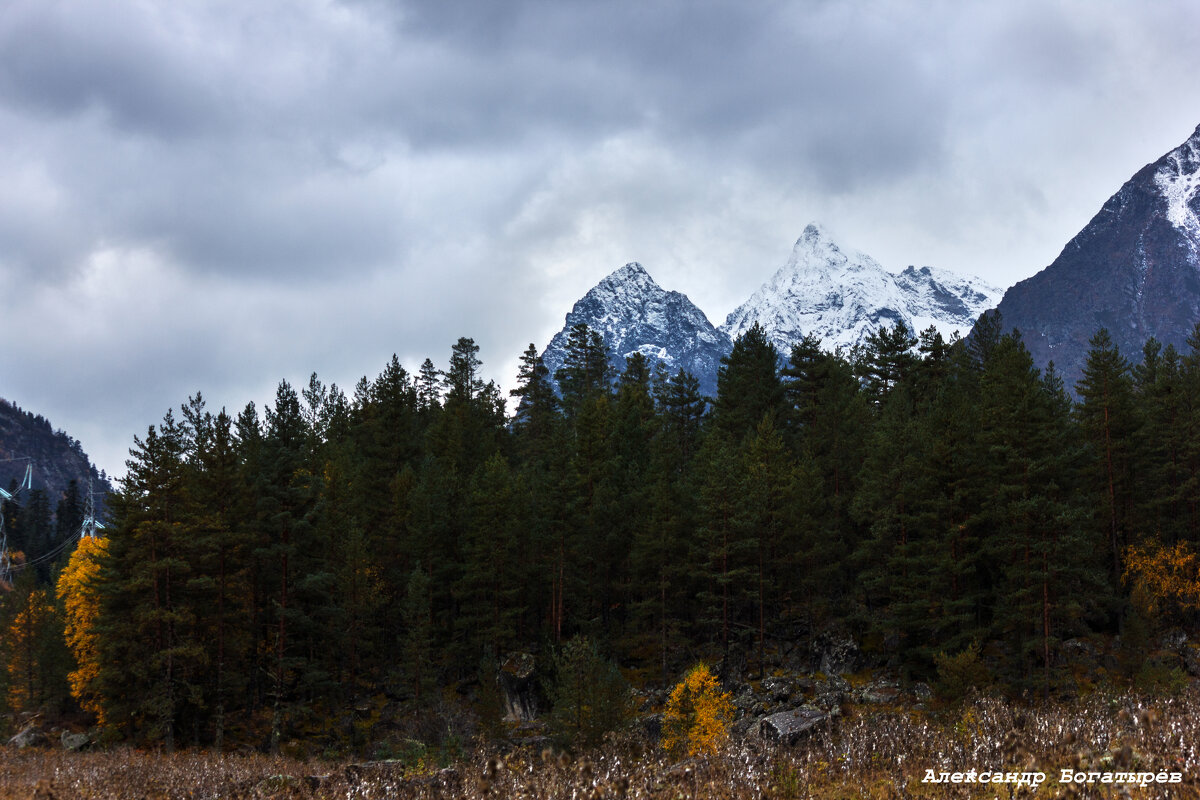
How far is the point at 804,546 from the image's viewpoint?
44.8 meters

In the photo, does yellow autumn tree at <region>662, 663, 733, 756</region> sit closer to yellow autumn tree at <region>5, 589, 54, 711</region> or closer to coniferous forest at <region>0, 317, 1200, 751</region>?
coniferous forest at <region>0, 317, 1200, 751</region>

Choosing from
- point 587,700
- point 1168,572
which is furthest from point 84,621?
point 1168,572

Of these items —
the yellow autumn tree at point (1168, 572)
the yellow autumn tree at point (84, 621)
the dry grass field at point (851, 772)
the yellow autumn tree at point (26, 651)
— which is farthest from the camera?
the yellow autumn tree at point (26, 651)

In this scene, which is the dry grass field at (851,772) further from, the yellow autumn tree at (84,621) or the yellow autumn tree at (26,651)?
the yellow autumn tree at (26,651)

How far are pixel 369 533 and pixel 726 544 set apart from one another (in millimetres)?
26080

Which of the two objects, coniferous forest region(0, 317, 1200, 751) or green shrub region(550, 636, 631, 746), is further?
coniferous forest region(0, 317, 1200, 751)

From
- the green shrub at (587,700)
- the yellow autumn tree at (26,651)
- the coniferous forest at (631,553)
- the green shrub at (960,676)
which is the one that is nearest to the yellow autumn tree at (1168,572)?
the coniferous forest at (631,553)

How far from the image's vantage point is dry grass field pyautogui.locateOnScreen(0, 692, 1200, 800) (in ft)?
27.6

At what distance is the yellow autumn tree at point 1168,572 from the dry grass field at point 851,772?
95.0 feet

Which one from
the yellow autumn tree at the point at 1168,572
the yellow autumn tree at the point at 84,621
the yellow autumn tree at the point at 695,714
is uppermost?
the yellow autumn tree at the point at 84,621

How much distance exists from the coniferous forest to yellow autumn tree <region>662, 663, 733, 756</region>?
11.7ft

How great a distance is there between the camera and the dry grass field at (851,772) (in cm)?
842

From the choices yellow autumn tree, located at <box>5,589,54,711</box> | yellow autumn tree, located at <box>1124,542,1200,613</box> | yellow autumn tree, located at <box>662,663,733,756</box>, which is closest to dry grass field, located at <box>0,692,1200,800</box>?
yellow autumn tree, located at <box>662,663,733,756</box>

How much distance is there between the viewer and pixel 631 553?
149 ft
